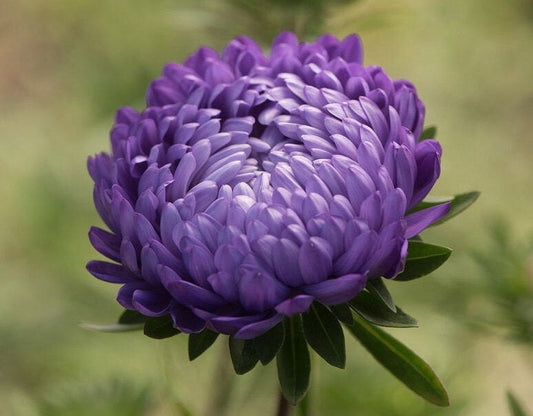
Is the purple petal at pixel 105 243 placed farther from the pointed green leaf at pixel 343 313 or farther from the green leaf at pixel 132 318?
the pointed green leaf at pixel 343 313

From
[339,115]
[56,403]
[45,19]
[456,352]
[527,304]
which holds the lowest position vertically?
[56,403]

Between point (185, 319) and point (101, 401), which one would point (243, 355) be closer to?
point (185, 319)

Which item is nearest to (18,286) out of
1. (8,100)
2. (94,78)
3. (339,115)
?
(94,78)

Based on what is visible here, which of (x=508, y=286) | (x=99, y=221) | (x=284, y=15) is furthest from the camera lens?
(x=99, y=221)

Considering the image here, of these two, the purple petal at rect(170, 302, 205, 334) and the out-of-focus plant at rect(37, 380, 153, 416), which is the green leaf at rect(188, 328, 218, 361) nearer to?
the purple petal at rect(170, 302, 205, 334)

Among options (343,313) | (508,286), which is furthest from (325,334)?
(508,286)

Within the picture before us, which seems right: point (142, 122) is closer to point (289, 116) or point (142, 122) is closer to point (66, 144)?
point (289, 116)

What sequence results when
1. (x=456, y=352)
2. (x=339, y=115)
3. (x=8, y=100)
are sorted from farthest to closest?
1. (x=8, y=100)
2. (x=456, y=352)
3. (x=339, y=115)
